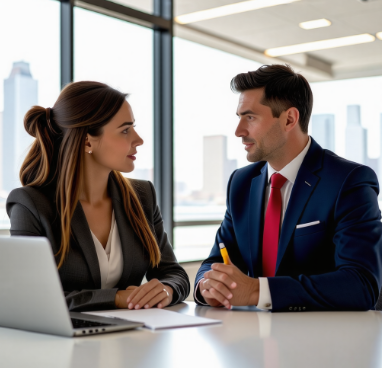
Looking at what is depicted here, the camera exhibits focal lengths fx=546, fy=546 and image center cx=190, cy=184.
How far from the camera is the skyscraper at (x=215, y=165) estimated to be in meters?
5.81

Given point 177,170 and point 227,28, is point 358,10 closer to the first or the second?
point 227,28

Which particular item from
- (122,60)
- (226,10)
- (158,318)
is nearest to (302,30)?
(226,10)

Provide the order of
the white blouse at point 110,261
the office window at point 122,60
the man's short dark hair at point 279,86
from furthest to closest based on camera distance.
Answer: the office window at point 122,60 < the man's short dark hair at point 279,86 < the white blouse at point 110,261

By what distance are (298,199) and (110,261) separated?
2.45 feet

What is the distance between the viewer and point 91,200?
2215 mm

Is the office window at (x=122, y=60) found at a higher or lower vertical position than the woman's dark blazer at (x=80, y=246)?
higher

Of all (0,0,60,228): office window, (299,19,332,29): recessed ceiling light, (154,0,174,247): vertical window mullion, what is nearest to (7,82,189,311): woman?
(0,0,60,228): office window

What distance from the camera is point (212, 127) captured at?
5848mm

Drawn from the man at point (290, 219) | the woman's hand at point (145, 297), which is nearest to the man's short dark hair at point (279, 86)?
the man at point (290, 219)

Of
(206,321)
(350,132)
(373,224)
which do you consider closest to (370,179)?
(373,224)

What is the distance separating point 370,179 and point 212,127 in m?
3.93

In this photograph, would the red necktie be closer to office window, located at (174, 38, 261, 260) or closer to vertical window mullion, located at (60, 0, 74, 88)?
vertical window mullion, located at (60, 0, 74, 88)

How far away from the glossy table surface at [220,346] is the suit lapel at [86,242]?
21.0 inches

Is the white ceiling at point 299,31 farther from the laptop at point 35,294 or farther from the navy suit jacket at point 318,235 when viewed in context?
the laptop at point 35,294
